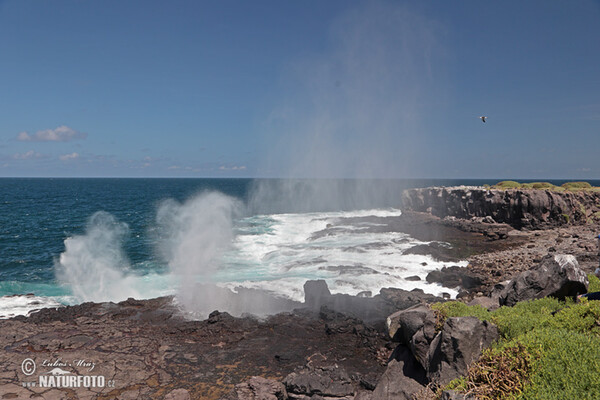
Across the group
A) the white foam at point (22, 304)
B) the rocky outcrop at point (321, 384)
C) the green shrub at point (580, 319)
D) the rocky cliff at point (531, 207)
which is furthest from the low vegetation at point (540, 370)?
the rocky cliff at point (531, 207)

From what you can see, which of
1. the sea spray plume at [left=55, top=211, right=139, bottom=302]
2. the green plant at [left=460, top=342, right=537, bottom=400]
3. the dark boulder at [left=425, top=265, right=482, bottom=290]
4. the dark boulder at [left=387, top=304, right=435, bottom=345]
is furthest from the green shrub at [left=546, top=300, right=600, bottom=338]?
Result: the sea spray plume at [left=55, top=211, right=139, bottom=302]

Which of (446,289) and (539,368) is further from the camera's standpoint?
(446,289)

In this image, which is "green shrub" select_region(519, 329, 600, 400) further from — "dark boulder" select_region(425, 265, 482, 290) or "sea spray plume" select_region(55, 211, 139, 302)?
"sea spray plume" select_region(55, 211, 139, 302)

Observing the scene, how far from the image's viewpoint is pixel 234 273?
28.8 m

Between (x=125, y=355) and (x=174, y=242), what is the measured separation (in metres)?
28.2

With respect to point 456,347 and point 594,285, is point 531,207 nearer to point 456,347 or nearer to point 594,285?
point 594,285

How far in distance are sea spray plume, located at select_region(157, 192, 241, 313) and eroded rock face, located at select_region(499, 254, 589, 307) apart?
602 inches

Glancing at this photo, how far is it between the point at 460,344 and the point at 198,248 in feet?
104

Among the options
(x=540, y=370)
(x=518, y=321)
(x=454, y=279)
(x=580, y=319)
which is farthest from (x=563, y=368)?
(x=454, y=279)

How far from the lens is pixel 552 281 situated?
11391 mm

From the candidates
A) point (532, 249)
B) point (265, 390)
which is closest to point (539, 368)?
point (265, 390)

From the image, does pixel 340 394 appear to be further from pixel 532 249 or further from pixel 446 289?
pixel 532 249

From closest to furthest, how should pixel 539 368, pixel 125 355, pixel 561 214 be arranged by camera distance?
pixel 539 368 < pixel 125 355 < pixel 561 214

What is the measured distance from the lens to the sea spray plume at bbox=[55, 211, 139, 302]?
24.6m
